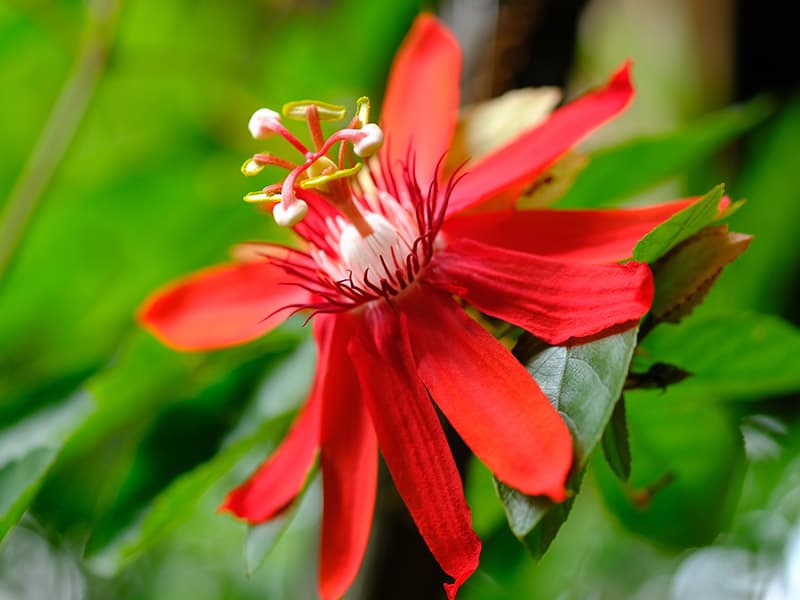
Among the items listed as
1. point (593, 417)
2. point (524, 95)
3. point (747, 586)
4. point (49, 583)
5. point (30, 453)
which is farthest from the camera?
point (49, 583)

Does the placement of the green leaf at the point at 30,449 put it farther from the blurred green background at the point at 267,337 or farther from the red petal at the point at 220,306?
the red petal at the point at 220,306

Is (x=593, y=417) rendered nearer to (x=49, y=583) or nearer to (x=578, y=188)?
(x=578, y=188)

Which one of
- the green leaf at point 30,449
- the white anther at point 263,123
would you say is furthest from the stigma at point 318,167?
the green leaf at point 30,449

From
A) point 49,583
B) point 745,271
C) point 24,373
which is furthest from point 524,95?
point 49,583

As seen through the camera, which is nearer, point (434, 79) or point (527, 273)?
point (527, 273)

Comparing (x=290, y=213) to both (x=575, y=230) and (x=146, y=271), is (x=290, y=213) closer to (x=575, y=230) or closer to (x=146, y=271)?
(x=575, y=230)

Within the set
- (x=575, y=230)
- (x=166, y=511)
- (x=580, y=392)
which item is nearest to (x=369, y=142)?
(x=575, y=230)
